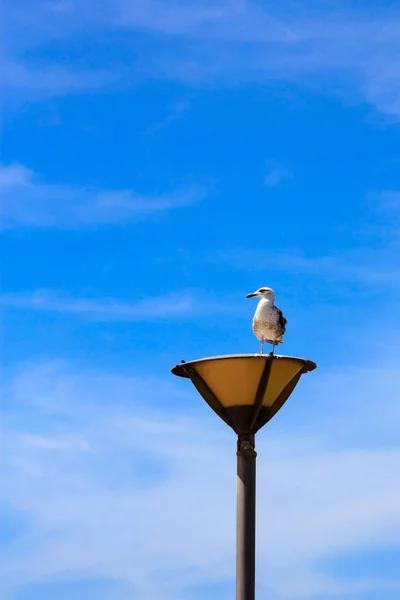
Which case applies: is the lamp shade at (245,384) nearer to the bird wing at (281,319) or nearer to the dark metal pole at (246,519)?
the dark metal pole at (246,519)

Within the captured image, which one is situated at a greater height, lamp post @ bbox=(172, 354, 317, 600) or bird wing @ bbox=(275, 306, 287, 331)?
bird wing @ bbox=(275, 306, 287, 331)

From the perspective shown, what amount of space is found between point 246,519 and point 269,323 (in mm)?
3571

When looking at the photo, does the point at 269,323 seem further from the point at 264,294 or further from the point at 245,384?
the point at 245,384

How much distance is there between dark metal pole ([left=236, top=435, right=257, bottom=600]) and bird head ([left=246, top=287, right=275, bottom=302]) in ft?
11.2

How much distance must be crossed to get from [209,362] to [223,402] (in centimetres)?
44

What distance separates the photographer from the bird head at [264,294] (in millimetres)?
12844

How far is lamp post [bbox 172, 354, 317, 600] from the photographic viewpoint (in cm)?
944

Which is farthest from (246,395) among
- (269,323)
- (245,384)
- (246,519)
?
(269,323)

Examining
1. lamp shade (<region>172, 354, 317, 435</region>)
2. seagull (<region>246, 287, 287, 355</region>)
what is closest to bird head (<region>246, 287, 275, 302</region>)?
seagull (<region>246, 287, 287, 355</region>)

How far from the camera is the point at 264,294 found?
12.9 meters

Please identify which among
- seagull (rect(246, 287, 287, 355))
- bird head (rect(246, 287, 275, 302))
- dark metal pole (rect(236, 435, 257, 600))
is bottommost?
dark metal pole (rect(236, 435, 257, 600))

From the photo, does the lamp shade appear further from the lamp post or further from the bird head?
the bird head

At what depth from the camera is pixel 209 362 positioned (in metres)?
9.73

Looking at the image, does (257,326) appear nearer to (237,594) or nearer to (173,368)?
(173,368)
